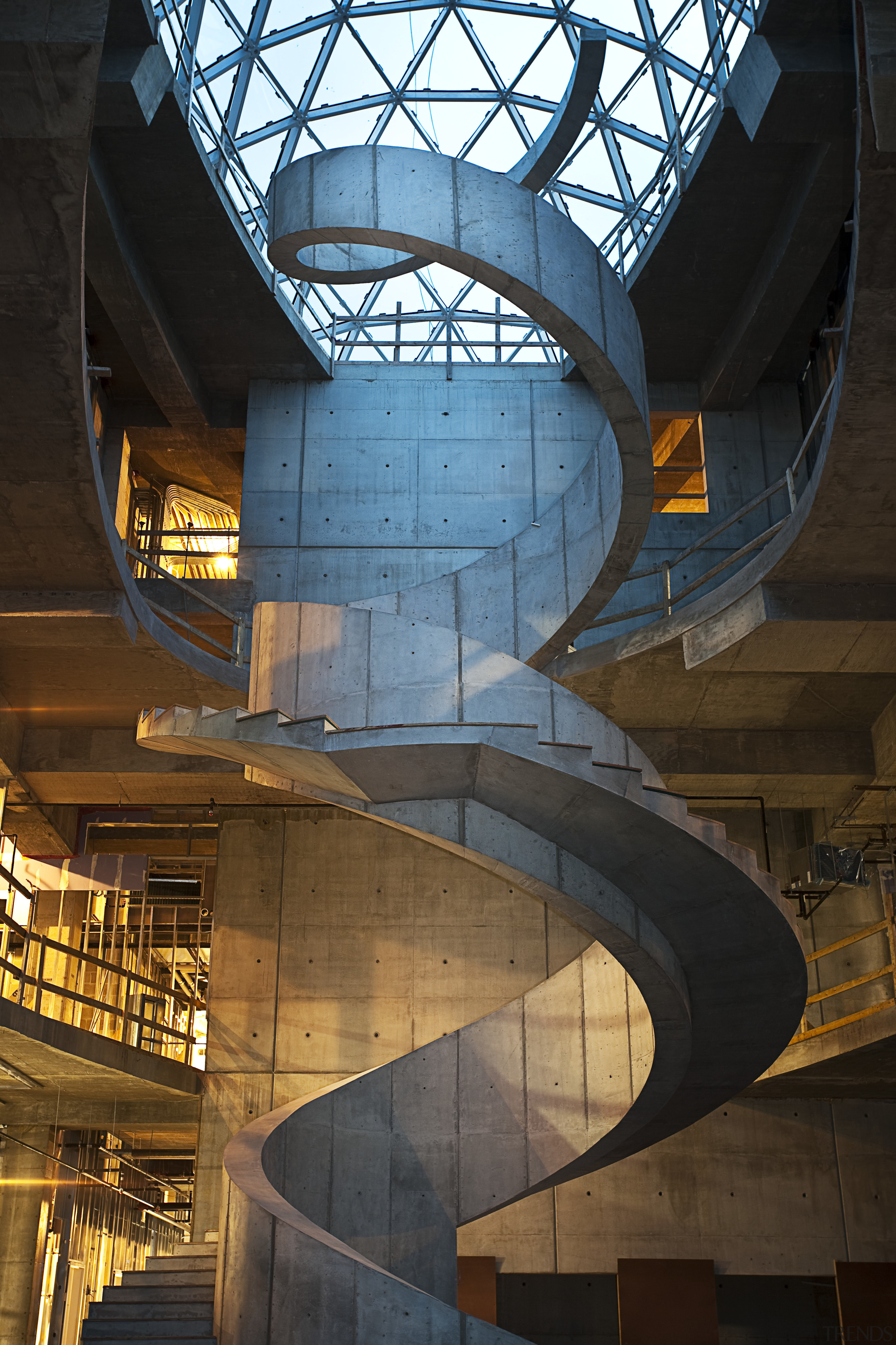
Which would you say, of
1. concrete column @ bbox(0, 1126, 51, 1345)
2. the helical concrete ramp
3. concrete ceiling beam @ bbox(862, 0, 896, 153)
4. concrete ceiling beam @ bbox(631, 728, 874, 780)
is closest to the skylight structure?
the helical concrete ramp

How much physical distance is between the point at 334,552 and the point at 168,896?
419 inches

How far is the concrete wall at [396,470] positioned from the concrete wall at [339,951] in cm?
459

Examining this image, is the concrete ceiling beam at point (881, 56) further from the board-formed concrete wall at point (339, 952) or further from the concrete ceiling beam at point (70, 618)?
the board-formed concrete wall at point (339, 952)

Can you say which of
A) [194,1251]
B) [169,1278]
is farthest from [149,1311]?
[194,1251]

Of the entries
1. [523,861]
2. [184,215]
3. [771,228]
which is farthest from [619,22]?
[523,861]

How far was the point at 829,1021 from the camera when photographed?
19391mm

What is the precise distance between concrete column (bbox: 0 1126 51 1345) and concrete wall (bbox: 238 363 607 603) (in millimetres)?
10408

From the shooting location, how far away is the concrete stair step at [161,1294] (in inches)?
535

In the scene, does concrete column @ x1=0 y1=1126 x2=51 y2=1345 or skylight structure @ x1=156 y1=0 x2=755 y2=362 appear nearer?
skylight structure @ x1=156 y1=0 x2=755 y2=362

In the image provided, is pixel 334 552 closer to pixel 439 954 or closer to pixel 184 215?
pixel 184 215

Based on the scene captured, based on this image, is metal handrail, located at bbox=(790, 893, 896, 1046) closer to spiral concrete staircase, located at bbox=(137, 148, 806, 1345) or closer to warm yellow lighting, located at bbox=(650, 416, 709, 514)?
spiral concrete staircase, located at bbox=(137, 148, 806, 1345)

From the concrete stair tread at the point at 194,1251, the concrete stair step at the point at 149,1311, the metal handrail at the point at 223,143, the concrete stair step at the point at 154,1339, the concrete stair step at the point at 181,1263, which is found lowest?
the concrete stair step at the point at 154,1339

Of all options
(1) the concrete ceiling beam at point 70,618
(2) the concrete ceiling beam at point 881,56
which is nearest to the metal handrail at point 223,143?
(1) the concrete ceiling beam at point 70,618

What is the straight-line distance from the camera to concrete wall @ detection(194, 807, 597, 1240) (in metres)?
19.2
